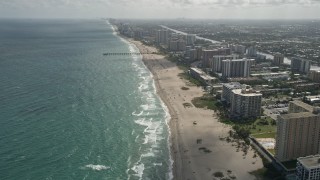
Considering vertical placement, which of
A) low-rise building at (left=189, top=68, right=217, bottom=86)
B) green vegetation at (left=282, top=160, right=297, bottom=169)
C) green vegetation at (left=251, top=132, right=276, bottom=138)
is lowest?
green vegetation at (left=282, top=160, right=297, bottom=169)

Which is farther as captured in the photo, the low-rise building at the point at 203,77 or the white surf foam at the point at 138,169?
the low-rise building at the point at 203,77

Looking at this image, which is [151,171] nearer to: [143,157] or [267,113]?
[143,157]

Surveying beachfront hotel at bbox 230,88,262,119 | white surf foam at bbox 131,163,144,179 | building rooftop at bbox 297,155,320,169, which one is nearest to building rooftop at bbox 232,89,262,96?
beachfront hotel at bbox 230,88,262,119

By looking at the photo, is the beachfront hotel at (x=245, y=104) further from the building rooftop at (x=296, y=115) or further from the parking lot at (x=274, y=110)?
the building rooftop at (x=296, y=115)

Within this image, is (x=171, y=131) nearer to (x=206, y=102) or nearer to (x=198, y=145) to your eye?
(x=198, y=145)

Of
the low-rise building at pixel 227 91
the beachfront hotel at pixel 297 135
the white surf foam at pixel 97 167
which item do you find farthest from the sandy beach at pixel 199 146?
the white surf foam at pixel 97 167

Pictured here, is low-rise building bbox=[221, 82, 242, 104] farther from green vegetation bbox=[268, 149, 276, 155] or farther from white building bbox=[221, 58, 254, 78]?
white building bbox=[221, 58, 254, 78]

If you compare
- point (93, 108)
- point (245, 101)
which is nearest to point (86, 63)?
A: point (93, 108)
